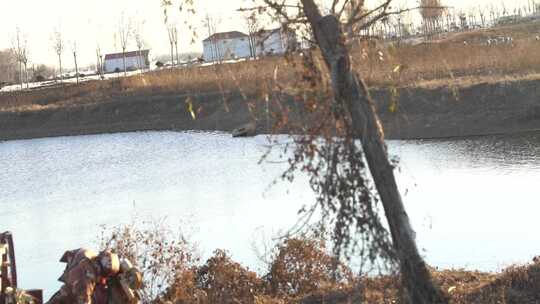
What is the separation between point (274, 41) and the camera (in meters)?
6.77

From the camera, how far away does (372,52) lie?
668 centimetres

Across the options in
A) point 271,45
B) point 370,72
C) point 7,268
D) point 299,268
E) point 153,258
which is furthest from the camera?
point 153,258

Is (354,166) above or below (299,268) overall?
above

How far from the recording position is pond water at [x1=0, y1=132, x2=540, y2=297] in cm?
1292

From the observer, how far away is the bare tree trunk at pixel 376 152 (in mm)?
6203

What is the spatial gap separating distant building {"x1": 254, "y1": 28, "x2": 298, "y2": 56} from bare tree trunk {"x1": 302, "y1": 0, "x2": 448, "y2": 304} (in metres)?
0.35

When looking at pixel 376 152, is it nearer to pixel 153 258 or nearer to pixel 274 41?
pixel 274 41

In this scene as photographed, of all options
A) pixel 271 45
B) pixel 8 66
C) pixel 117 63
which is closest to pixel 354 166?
pixel 271 45

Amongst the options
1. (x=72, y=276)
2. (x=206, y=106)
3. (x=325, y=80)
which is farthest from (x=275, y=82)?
(x=206, y=106)

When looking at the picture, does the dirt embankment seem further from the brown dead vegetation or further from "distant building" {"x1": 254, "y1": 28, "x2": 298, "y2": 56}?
the brown dead vegetation

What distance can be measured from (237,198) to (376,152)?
39.9ft

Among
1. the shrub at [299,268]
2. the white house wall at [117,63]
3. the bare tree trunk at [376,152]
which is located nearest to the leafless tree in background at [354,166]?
the bare tree trunk at [376,152]

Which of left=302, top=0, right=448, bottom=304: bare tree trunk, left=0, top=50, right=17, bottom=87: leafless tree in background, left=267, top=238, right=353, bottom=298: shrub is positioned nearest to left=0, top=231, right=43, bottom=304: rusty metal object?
left=267, top=238, right=353, bottom=298: shrub

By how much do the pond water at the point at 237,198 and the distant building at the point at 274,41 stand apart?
1.14 m
